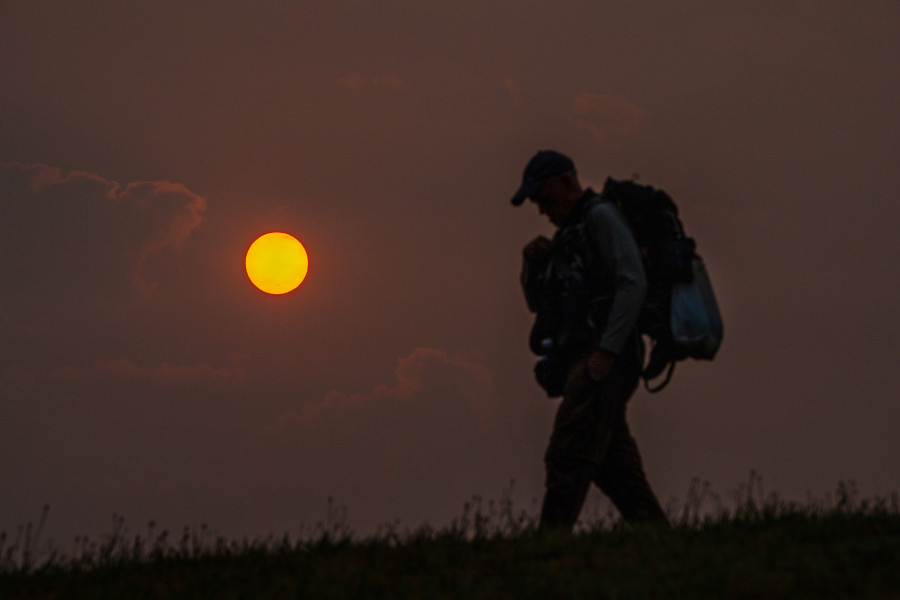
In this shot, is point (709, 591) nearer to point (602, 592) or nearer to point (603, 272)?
point (602, 592)

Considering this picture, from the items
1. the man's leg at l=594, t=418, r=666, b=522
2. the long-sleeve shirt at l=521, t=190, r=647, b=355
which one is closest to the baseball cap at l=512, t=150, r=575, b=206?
the long-sleeve shirt at l=521, t=190, r=647, b=355

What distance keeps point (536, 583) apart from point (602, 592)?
0.37m

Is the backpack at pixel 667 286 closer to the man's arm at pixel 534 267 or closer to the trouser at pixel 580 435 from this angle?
the trouser at pixel 580 435

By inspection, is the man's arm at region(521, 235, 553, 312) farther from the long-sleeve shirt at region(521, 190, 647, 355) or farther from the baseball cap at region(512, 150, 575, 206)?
the baseball cap at region(512, 150, 575, 206)

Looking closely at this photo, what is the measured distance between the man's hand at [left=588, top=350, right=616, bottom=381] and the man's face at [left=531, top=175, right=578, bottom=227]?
3.37 feet

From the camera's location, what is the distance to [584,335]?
22.2ft

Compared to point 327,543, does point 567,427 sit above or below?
above

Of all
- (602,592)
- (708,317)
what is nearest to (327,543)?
(602,592)

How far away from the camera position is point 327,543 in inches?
271

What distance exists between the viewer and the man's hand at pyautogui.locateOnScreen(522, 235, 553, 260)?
6.99m

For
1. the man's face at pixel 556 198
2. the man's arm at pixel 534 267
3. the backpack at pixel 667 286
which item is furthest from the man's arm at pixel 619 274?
the man's arm at pixel 534 267

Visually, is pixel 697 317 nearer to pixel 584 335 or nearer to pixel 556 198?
pixel 584 335

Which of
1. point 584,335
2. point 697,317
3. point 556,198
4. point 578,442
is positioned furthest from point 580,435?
point 556,198

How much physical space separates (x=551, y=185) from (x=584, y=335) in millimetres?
1052
